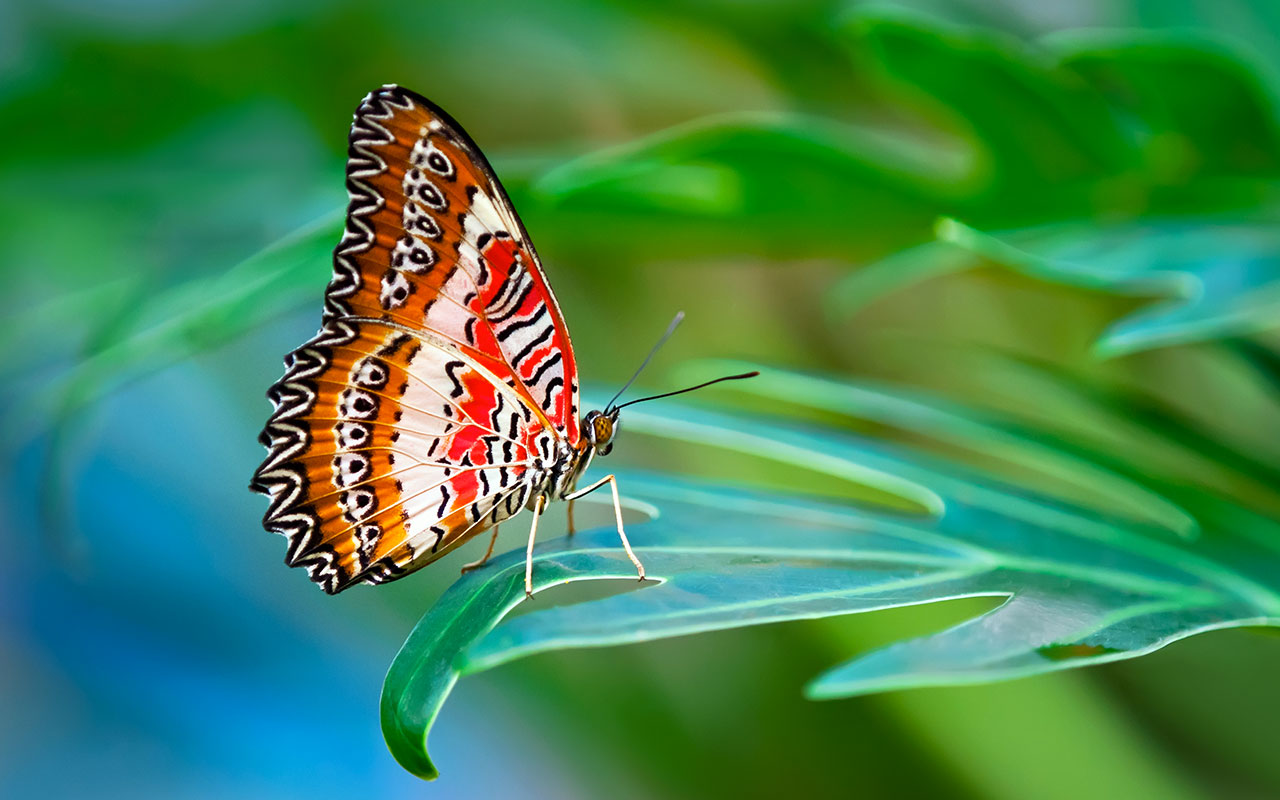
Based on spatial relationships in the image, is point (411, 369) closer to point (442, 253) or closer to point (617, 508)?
point (442, 253)

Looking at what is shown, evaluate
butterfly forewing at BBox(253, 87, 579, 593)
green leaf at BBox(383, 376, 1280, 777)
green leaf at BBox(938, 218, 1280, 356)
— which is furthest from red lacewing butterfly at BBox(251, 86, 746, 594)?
green leaf at BBox(938, 218, 1280, 356)

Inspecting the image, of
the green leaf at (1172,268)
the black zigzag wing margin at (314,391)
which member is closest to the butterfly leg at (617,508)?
the black zigzag wing margin at (314,391)

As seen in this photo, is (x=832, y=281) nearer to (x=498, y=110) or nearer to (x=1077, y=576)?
(x=498, y=110)

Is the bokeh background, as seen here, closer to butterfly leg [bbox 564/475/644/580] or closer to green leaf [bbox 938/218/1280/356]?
green leaf [bbox 938/218/1280/356]

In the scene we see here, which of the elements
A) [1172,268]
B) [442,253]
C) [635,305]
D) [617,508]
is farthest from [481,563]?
[635,305]

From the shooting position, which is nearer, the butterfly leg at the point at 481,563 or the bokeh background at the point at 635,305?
the butterfly leg at the point at 481,563

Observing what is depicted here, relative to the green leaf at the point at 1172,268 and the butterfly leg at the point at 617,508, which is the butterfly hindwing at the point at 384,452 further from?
the green leaf at the point at 1172,268

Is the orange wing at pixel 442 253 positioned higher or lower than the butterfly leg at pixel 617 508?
higher
